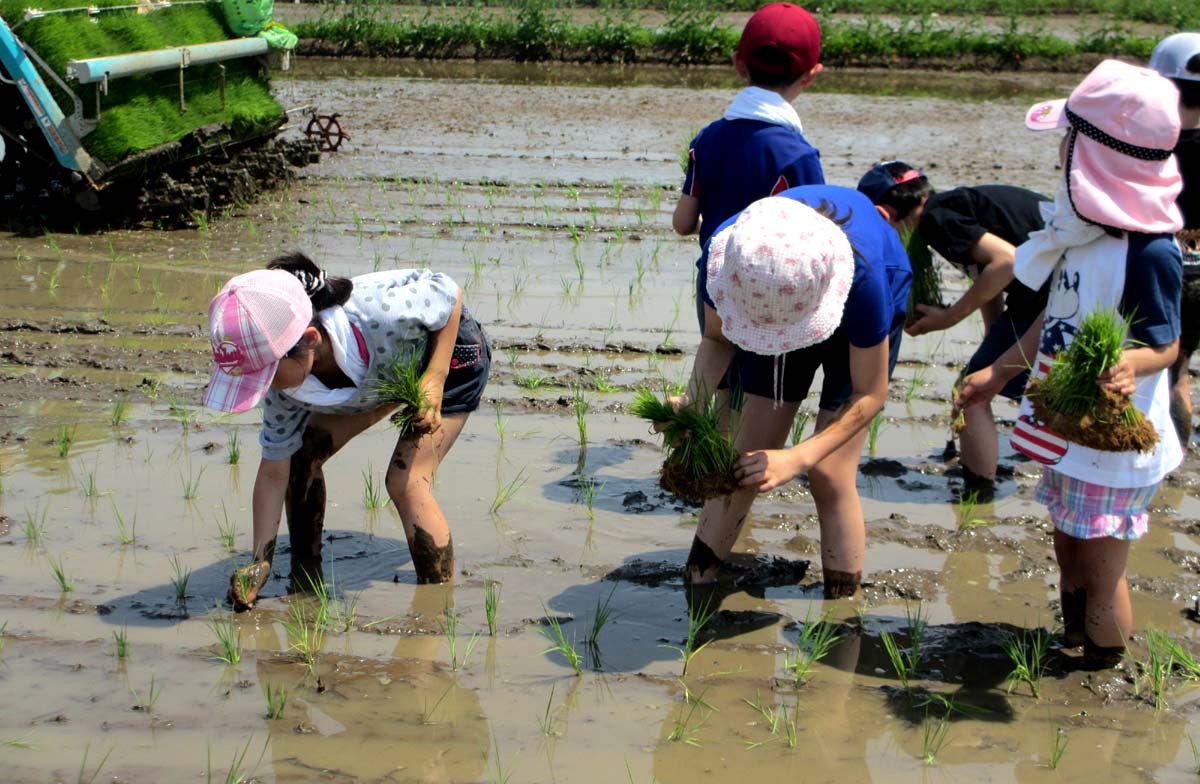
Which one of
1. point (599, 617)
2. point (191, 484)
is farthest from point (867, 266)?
point (191, 484)

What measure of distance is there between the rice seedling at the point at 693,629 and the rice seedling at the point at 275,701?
1.03m

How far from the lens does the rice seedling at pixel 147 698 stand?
3.11 metres

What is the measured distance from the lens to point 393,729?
3070 mm

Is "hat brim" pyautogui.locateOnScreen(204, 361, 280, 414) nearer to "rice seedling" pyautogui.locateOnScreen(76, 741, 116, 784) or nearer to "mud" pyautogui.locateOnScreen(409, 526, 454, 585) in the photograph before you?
"mud" pyautogui.locateOnScreen(409, 526, 454, 585)

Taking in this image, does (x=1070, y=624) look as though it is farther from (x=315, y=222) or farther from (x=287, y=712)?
(x=315, y=222)

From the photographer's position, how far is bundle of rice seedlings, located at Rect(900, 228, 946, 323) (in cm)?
455

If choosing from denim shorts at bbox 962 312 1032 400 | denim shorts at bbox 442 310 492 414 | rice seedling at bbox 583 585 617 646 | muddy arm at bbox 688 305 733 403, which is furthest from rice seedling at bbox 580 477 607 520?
denim shorts at bbox 962 312 1032 400

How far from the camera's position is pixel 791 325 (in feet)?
9.75

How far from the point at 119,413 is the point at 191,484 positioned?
671 mm

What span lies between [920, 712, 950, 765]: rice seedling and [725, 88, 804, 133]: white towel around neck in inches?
75.1

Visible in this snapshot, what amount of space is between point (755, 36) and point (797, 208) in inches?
45.9

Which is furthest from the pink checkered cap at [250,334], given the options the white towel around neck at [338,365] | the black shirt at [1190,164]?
the black shirt at [1190,164]

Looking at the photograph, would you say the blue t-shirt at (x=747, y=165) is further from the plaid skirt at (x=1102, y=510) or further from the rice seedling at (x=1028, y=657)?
the rice seedling at (x=1028, y=657)

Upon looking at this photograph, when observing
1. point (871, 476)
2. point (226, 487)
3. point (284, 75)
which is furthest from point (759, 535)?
point (284, 75)
